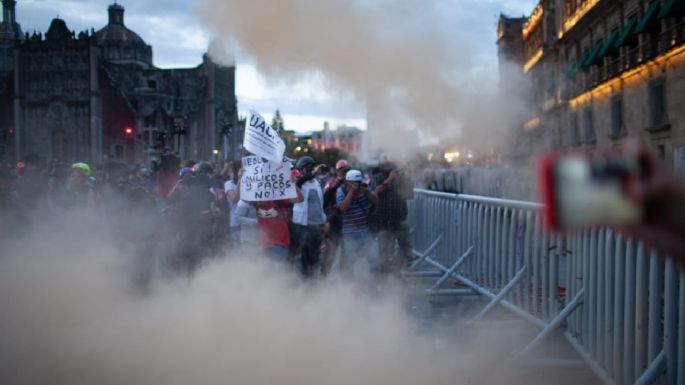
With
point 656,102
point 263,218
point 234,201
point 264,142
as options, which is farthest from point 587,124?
point 263,218

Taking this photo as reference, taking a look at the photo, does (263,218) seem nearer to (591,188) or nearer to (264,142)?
(264,142)

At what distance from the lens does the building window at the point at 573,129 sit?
1422 inches

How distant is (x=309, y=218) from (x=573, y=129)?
3042 centimetres

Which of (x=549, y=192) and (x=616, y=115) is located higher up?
(x=616, y=115)

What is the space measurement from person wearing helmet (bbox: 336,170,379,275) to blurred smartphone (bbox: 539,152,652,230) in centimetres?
779

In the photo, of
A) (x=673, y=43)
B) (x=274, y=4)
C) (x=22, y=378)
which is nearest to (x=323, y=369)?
(x=22, y=378)

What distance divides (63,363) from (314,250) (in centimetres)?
399

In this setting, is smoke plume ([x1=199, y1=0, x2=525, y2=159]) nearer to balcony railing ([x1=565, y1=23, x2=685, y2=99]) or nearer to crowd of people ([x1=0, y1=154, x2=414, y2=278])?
crowd of people ([x1=0, y1=154, x2=414, y2=278])

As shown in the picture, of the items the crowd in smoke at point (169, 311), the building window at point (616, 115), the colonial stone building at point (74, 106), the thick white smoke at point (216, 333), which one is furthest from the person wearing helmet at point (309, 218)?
the colonial stone building at point (74, 106)

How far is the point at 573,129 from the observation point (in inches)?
1428

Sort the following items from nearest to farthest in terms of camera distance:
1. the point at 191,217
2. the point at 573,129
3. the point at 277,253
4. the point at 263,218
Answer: the point at 277,253, the point at 263,218, the point at 191,217, the point at 573,129

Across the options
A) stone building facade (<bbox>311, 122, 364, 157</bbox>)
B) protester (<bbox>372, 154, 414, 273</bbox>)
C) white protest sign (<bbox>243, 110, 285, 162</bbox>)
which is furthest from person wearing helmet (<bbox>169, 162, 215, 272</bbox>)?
stone building facade (<bbox>311, 122, 364, 157</bbox>)

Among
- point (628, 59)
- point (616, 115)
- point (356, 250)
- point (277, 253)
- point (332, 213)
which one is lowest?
point (356, 250)

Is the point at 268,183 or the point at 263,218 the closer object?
the point at 263,218
